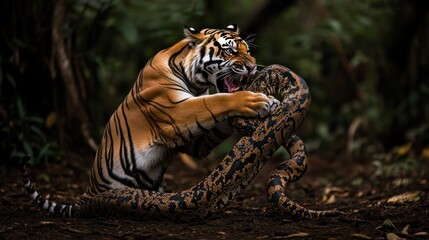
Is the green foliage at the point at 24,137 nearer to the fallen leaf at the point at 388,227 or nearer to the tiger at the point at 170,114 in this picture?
the tiger at the point at 170,114

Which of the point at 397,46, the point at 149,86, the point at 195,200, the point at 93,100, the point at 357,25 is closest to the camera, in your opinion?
the point at 195,200

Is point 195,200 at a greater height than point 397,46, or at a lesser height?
lesser

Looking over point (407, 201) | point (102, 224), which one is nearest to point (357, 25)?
point (407, 201)

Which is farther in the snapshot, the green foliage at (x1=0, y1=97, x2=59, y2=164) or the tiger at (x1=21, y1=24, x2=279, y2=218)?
the green foliage at (x1=0, y1=97, x2=59, y2=164)

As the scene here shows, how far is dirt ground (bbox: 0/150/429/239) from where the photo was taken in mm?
4531

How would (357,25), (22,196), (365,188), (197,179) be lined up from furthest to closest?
(357,25) → (197,179) → (365,188) → (22,196)

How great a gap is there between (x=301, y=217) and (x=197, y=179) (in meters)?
3.94

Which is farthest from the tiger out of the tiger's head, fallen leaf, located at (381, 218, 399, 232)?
fallen leaf, located at (381, 218, 399, 232)

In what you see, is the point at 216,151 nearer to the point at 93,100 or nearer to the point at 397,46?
the point at 93,100

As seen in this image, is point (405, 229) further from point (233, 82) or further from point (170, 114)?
point (170, 114)

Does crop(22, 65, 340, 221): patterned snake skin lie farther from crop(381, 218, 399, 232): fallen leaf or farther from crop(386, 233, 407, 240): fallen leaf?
crop(386, 233, 407, 240): fallen leaf

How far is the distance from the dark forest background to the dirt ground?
2.55ft

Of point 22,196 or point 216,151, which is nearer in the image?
point 22,196

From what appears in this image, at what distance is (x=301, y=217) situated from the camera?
5.02m
